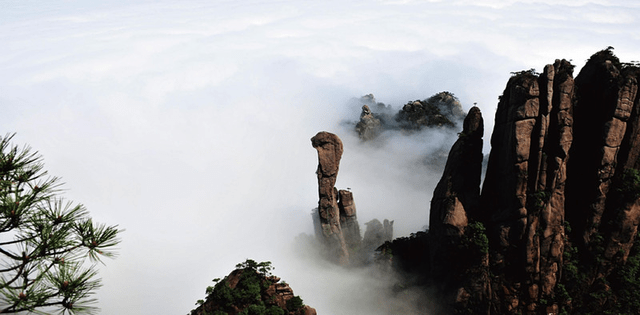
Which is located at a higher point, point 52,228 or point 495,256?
point 495,256

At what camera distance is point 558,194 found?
42.2 m

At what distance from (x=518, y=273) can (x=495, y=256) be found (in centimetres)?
295

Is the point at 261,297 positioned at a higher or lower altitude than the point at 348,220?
lower

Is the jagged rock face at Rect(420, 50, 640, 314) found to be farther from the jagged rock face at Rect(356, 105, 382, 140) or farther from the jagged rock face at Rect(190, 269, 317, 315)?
the jagged rock face at Rect(356, 105, 382, 140)

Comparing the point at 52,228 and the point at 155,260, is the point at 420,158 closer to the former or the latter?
the point at 155,260

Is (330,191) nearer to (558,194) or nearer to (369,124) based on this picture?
(558,194)

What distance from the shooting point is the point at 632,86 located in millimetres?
39375

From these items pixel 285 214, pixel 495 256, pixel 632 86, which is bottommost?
pixel 495 256

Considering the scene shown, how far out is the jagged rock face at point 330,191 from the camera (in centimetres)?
5750

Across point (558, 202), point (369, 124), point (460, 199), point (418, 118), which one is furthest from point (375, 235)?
point (369, 124)

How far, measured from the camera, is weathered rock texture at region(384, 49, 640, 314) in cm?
4091

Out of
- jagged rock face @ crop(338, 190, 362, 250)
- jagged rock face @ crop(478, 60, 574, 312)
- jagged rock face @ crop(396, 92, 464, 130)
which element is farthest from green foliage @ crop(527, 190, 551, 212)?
jagged rock face @ crop(396, 92, 464, 130)

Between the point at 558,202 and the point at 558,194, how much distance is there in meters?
0.86

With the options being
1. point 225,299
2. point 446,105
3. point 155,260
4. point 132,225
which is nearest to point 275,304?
point 225,299
